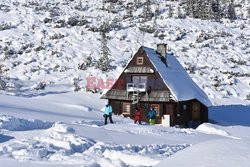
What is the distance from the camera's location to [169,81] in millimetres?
28547

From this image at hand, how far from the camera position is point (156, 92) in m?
28.8

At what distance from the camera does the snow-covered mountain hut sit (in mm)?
28500

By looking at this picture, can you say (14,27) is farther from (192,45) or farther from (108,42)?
(192,45)

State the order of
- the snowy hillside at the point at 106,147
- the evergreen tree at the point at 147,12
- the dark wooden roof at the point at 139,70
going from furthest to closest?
1. the evergreen tree at the point at 147,12
2. the dark wooden roof at the point at 139,70
3. the snowy hillside at the point at 106,147

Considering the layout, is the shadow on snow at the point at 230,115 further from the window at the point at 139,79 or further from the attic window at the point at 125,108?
the attic window at the point at 125,108

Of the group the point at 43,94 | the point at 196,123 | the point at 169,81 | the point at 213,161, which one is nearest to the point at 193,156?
the point at 213,161

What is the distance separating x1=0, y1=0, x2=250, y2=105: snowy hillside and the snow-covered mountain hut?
29.7 feet

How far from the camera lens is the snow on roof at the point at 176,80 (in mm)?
28322

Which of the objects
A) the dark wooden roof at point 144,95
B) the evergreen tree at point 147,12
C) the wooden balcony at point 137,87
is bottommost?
the dark wooden roof at point 144,95

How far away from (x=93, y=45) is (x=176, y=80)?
25132mm

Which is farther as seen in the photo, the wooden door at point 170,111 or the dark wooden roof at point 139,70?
the dark wooden roof at point 139,70

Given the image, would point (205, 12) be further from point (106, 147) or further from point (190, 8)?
point (106, 147)

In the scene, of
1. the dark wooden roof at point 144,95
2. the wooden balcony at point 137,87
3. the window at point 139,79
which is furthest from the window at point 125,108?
the window at point 139,79

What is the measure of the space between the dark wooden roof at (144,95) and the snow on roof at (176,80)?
720 millimetres
